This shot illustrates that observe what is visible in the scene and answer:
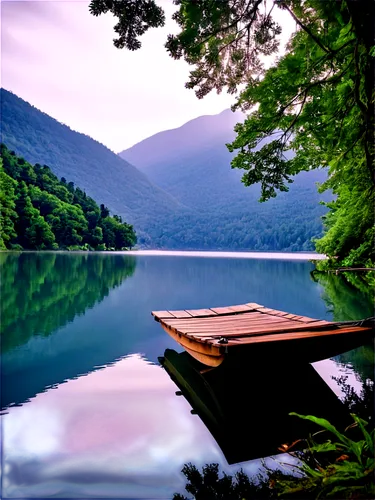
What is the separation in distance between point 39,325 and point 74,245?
173ft

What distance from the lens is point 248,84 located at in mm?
5520

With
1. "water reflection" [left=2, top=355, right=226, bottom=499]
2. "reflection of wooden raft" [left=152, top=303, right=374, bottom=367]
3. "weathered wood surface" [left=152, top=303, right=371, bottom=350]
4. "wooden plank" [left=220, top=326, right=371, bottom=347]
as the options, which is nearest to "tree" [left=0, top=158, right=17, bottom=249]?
"weathered wood surface" [left=152, top=303, right=371, bottom=350]

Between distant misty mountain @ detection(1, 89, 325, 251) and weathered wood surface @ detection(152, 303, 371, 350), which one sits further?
distant misty mountain @ detection(1, 89, 325, 251)

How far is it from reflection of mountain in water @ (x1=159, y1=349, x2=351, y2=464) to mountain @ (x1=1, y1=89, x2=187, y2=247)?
11123 cm

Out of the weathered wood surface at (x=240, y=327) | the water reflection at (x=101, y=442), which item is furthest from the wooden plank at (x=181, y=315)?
the water reflection at (x=101, y=442)

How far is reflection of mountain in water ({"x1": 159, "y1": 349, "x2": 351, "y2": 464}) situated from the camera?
13.7 ft

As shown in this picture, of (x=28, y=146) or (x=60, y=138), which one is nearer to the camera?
(x=28, y=146)

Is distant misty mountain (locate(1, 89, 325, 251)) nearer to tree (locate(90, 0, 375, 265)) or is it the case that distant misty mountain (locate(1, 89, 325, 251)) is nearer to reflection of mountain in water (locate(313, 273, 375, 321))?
reflection of mountain in water (locate(313, 273, 375, 321))

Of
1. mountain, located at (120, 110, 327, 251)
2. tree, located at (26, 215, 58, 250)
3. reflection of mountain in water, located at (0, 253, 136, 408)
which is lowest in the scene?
reflection of mountain in water, located at (0, 253, 136, 408)

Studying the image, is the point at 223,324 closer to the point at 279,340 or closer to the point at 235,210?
the point at 279,340

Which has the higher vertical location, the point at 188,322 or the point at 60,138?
the point at 60,138

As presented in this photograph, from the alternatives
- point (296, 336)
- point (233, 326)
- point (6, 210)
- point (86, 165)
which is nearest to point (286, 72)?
point (296, 336)

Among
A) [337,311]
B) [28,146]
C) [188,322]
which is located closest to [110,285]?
[337,311]

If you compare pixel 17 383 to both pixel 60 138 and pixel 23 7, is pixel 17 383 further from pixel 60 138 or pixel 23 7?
pixel 60 138
